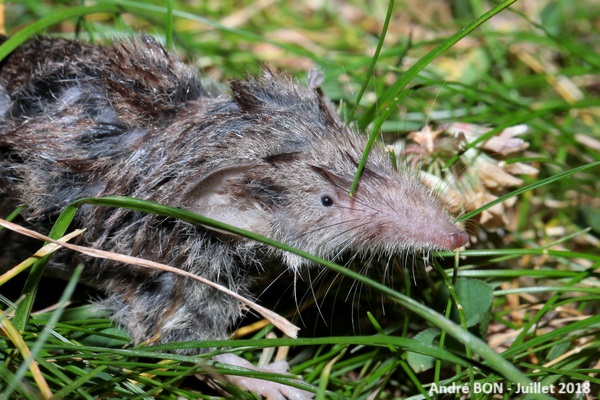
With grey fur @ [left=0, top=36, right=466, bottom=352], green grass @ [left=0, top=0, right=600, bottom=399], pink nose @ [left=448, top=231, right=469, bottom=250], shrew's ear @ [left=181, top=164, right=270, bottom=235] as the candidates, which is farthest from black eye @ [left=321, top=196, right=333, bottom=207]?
pink nose @ [left=448, top=231, right=469, bottom=250]

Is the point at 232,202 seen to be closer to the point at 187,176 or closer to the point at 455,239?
the point at 187,176

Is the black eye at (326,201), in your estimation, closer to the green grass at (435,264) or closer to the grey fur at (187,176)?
the grey fur at (187,176)

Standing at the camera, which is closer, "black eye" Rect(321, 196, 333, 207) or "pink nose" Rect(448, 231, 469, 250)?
"pink nose" Rect(448, 231, 469, 250)

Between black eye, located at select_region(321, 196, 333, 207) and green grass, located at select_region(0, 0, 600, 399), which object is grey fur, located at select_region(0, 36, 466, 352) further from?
green grass, located at select_region(0, 0, 600, 399)

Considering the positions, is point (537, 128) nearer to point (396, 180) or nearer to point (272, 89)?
point (396, 180)

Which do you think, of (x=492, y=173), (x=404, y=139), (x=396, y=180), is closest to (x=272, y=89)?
(x=396, y=180)

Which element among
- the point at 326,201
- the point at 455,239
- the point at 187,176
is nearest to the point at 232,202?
the point at 187,176

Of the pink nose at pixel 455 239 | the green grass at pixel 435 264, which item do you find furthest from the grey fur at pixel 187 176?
the green grass at pixel 435 264
